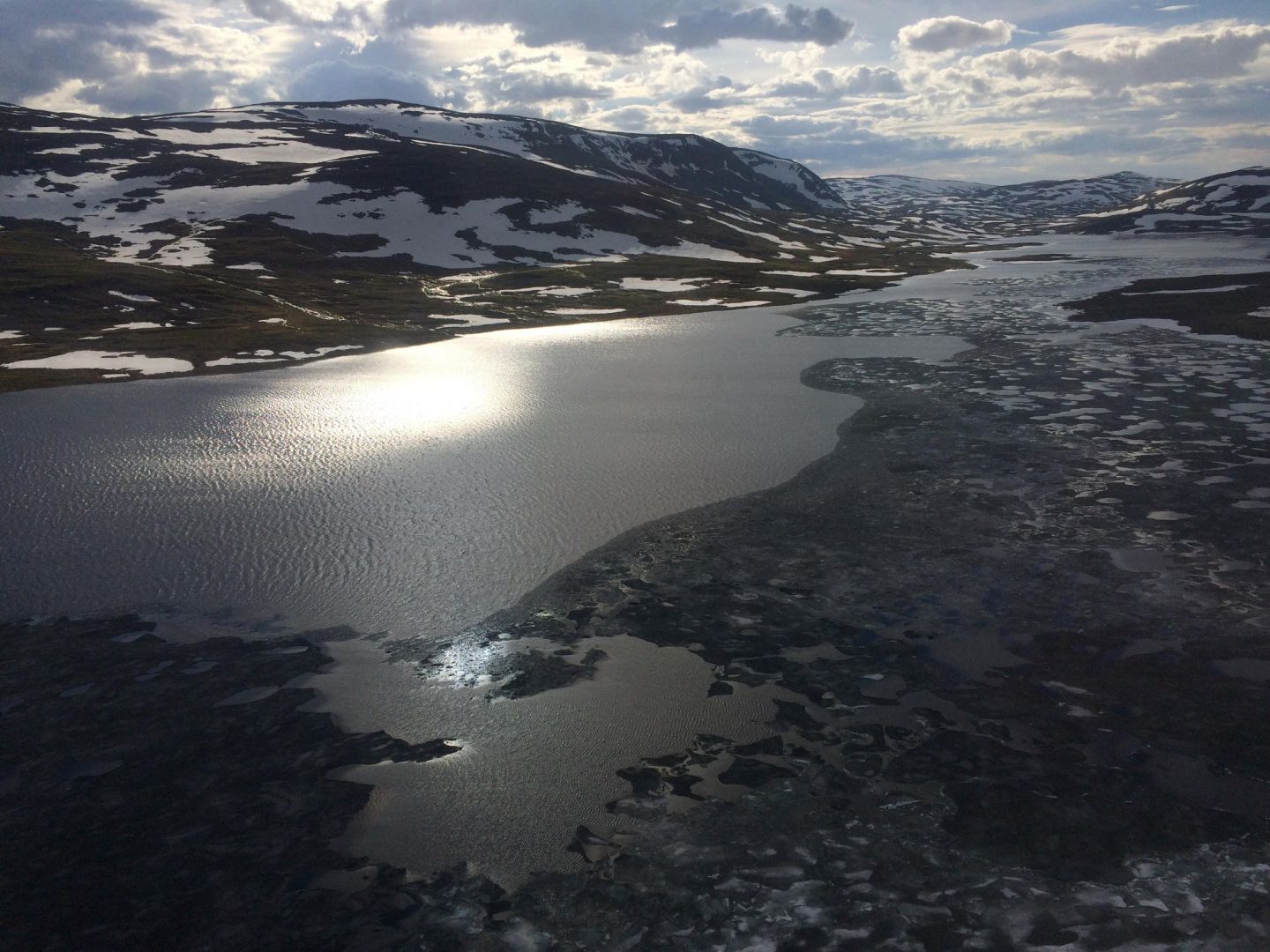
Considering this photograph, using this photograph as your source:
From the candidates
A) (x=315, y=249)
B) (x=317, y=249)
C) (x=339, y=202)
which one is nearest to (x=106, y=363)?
(x=315, y=249)

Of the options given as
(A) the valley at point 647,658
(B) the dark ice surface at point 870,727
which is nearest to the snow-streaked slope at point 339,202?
(A) the valley at point 647,658

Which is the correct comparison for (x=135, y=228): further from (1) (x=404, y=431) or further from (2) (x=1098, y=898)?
(2) (x=1098, y=898)

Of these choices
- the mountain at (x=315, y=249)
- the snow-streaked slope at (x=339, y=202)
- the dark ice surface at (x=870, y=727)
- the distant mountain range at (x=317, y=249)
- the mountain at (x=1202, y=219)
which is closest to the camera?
the dark ice surface at (x=870, y=727)

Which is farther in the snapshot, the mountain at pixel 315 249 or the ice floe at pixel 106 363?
the mountain at pixel 315 249

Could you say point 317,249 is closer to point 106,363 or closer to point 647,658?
point 106,363

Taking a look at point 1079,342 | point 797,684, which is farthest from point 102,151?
point 797,684

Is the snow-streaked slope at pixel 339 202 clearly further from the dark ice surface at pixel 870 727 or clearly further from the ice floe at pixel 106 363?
the dark ice surface at pixel 870 727
